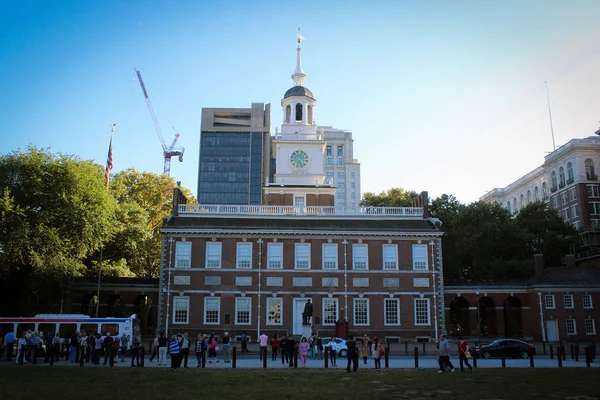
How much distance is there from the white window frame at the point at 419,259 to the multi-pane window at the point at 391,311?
3.34m

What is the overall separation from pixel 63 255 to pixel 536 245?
5152 centimetres

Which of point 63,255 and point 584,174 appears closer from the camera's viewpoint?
point 63,255

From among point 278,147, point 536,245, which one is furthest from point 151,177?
point 536,245

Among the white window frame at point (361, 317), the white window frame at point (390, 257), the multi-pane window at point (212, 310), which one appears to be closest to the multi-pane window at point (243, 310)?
the multi-pane window at point (212, 310)

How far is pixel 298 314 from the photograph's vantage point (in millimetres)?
47281

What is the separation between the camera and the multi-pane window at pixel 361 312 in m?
47.5

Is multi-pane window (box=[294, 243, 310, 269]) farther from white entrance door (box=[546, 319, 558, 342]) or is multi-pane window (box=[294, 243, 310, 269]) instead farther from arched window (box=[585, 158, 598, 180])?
arched window (box=[585, 158, 598, 180])

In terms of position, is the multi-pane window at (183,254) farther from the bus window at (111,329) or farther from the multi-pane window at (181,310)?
the bus window at (111,329)

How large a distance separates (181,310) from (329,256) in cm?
1284

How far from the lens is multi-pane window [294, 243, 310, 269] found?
159 ft

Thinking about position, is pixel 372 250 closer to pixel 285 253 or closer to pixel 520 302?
pixel 285 253

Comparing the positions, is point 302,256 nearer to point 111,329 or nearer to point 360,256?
point 360,256

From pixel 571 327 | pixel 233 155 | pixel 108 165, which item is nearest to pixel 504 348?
pixel 571 327

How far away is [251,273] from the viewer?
47.8 meters
